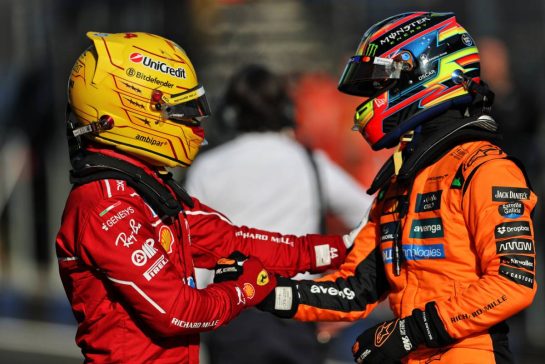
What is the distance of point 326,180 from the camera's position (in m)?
5.63

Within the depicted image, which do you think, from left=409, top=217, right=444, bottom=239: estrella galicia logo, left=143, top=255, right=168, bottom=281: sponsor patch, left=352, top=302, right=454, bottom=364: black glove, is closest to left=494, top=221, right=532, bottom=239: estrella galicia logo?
left=409, top=217, right=444, bottom=239: estrella galicia logo

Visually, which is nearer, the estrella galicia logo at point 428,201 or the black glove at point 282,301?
the estrella galicia logo at point 428,201

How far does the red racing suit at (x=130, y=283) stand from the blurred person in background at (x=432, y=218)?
16.4 inches

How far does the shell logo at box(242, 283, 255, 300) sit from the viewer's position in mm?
3910

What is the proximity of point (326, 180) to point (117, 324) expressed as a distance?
211 centimetres

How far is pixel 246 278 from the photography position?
3.96 meters

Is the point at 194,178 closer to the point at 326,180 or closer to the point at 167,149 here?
the point at 326,180

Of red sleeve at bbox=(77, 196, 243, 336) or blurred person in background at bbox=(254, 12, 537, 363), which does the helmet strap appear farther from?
red sleeve at bbox=(77, 196, 243, 336)

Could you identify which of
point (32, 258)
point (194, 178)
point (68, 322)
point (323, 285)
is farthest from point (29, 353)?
point (323, 285)

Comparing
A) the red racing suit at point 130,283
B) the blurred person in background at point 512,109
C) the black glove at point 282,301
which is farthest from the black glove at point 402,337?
the blurred person in background at point 512,109

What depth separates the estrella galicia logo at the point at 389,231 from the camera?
12.9ft

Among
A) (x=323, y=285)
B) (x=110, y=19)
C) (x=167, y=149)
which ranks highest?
(x=167, y=149)

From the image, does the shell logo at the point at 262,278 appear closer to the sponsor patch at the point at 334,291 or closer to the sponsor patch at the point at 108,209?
the sponsor patch at the point at 334,291

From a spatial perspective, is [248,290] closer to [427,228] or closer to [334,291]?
[334,291]
